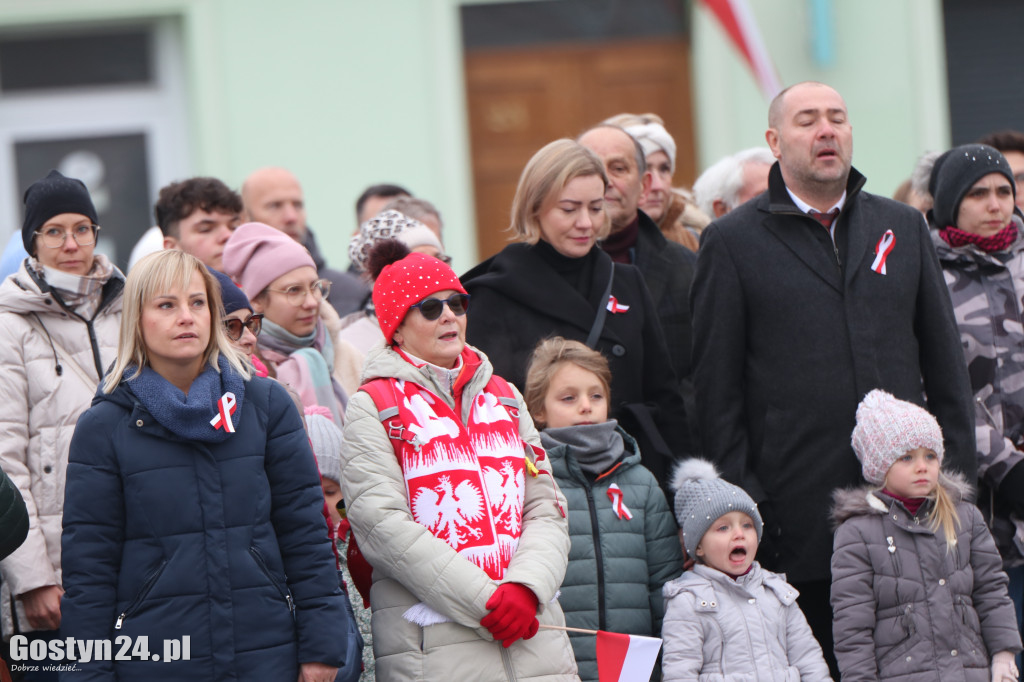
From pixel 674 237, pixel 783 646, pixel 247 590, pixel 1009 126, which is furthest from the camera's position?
pixel 1009 126

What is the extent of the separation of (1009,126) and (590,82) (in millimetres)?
2834

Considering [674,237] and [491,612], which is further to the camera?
[674,237]

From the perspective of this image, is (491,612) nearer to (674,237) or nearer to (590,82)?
(674,237)

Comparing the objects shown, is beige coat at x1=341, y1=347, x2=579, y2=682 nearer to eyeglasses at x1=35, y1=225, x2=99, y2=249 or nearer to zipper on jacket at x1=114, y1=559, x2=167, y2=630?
zipper on jacket at x1=114, y1=559, x2=167, y2=630

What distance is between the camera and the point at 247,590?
148 inches

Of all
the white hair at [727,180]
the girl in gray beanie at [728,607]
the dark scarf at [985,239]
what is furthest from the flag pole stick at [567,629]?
the white hair at [727,180]

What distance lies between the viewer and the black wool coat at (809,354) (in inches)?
186

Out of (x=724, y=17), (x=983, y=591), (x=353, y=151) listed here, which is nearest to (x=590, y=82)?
(x=724, y=17)

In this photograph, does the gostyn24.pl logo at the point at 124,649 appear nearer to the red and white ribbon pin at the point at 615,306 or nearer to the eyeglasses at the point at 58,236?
the eyeglasses at the point at 58,236

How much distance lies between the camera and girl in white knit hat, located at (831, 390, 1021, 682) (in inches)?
177

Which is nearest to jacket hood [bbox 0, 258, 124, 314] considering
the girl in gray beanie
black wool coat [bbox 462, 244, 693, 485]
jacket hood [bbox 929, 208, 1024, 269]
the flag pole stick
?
black wool coat [bbox 462, 244, 693, 485]

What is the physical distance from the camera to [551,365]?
15.5 feet

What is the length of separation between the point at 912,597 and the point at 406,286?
6.14 ft

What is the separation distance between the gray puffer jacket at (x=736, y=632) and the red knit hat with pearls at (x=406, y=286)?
3.95 ft
